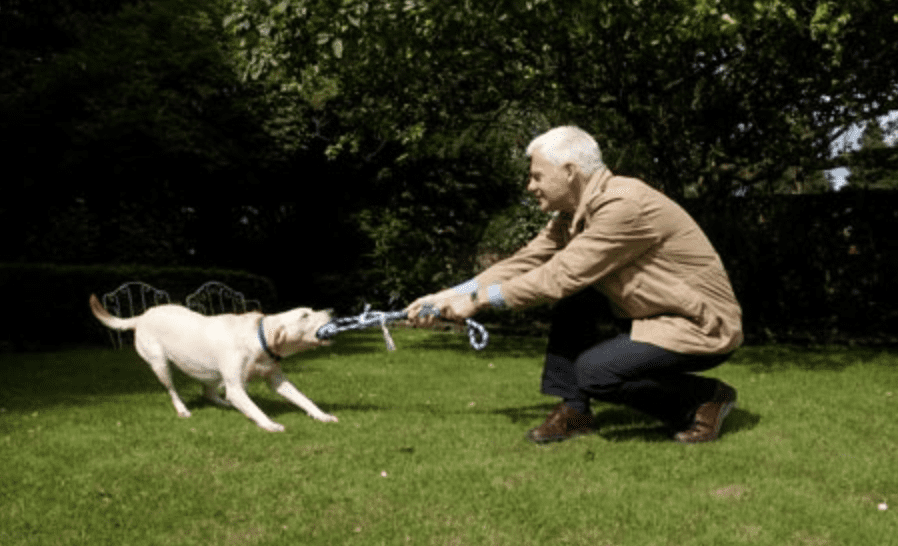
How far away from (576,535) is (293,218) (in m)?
18.3

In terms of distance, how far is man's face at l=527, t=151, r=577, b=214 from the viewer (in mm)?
4641

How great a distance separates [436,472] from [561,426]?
1.04 metres

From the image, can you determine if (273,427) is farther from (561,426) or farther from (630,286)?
→ (630,286)

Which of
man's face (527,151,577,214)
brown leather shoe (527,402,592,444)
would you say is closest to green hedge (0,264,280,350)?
brown leather shoe (527,402,592,444)

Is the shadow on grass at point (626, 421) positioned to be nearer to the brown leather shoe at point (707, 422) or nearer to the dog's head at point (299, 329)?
the brown leather shoe at point (707, 422)

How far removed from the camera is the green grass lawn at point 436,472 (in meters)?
3.45

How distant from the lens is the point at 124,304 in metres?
12.4

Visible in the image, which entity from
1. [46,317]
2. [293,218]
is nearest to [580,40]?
[46,317]

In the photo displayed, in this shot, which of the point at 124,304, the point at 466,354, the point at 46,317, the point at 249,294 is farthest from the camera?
the point at 249,294

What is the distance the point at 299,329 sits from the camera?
535 centimetres

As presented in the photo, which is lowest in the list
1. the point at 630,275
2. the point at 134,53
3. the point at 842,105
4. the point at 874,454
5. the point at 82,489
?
the point at 874,454

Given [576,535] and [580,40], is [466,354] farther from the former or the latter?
[576,535]

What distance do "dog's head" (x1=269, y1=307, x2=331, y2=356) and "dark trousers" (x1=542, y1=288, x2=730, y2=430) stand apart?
147cm

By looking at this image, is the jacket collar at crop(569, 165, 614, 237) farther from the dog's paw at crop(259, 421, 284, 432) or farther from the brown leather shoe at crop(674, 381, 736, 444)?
the dog's paw at crop(259, 421, 284, 432)
